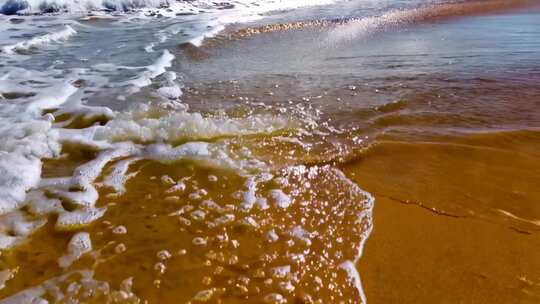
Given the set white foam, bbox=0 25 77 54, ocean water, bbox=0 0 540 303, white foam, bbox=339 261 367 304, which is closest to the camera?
white foam, bbox=339 261 367 304

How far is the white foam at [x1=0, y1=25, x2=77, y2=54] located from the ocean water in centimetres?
7

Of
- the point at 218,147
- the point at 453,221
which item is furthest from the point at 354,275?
the point at 218,147

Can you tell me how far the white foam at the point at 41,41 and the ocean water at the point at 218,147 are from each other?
71mm

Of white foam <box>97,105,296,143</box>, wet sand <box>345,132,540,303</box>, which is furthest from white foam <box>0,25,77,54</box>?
wet sand <box>345,132,540,303</box>

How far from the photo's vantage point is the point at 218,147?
3.45 metres

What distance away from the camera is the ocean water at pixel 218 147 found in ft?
7.04

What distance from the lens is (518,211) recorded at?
8.26 ft

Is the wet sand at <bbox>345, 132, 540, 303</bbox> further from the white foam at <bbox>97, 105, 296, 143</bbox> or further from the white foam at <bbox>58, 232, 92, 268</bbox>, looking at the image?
the white foam at <bbox>58, 232, 92, 268</bbox>

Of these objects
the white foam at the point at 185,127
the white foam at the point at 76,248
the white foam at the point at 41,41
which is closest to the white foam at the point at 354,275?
the white foam at the point at 76,248

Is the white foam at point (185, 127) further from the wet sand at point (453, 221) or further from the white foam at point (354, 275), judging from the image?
the white foam at point (354, 275)

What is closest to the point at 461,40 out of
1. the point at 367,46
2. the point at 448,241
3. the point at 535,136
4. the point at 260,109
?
the point at 367,46

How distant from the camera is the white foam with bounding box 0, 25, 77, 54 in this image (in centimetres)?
758

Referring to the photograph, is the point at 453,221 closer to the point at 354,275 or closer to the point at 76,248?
the point at 354,275

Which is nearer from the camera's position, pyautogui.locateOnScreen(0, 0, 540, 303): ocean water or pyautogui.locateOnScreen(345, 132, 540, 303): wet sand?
pyautogui.locateOnScreen(345, 132, 540, 303): wet sand
